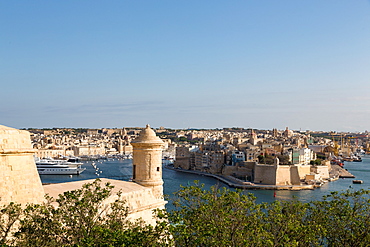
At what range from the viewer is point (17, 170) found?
4.64 meters

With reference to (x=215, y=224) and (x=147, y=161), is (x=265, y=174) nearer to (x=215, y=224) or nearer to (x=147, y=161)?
(x=147, y=161)

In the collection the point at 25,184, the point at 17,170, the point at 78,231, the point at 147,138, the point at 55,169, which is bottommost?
the point at 55,169

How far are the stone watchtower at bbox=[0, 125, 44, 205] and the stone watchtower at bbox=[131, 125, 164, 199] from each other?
8.53 ft

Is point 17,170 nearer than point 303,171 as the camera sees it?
Yes

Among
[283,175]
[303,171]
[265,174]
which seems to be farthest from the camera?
[303,171]

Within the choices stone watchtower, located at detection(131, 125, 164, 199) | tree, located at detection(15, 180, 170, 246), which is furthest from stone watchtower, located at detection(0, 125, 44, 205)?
stone watchtower, located at detection(131, 125, 164, 199)

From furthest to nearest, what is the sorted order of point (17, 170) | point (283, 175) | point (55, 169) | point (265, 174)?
point (55, 169) → point (265, 174) → point (283, 175) → point (17, 170)

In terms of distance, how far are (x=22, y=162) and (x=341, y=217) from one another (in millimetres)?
4571

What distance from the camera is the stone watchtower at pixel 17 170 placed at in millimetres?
4492

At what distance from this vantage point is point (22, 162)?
4.73m

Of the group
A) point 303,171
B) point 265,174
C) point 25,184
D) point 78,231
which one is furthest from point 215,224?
point 303,171

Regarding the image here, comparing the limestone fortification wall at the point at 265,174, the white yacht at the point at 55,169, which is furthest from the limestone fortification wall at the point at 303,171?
the white yacht at the point at 55,169

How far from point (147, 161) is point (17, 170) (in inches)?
119

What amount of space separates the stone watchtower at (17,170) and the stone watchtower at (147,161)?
2.60 m
